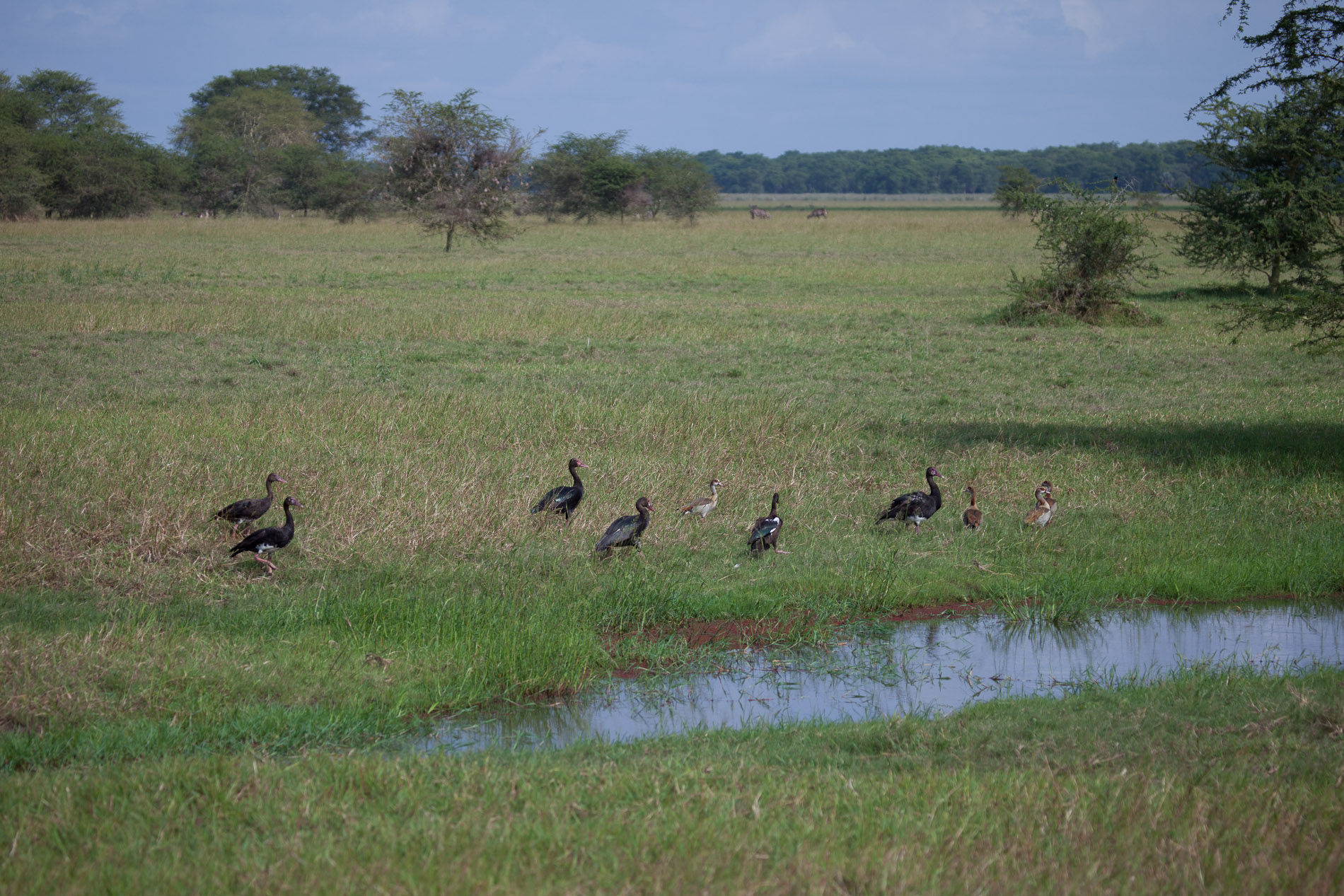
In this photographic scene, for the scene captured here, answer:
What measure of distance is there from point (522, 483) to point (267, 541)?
2.68m

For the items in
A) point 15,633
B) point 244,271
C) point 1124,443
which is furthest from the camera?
point 244,271

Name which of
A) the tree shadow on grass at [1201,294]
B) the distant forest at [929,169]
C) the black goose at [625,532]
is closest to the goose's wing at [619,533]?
the black goose at [625,532]

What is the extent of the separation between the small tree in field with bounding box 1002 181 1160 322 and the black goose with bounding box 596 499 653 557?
15.8m

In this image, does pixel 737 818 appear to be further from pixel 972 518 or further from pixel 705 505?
pixel 972 518

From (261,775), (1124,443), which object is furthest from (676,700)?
(1124,443)

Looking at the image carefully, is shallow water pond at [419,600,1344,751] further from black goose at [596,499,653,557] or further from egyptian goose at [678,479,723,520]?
egyptian goose at [678,479,723,520]

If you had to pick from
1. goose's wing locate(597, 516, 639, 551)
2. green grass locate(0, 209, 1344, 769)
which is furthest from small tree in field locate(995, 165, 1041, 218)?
goose's wing locate(597, 516, 639, 551)

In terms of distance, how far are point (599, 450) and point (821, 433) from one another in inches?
106

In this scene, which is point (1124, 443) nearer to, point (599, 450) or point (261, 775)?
point (599, 450)

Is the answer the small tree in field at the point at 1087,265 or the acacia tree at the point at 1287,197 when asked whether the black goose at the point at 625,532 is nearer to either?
the acacia tree at the point at 1287,197

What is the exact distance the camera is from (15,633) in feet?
19.7

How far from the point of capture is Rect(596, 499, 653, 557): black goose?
802 cm

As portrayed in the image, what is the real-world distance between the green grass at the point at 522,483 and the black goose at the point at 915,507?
0.70 ft

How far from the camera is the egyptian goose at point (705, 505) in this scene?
356 inches
